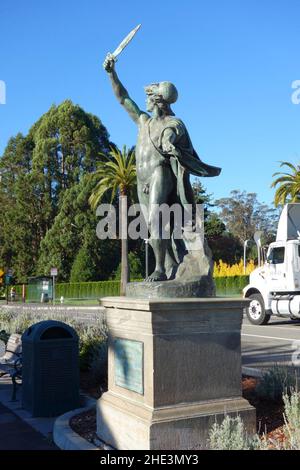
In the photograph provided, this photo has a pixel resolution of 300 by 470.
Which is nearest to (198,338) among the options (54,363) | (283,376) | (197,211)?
(197,211)

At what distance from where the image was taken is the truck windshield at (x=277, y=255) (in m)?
19.2

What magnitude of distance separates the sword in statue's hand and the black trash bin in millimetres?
3294

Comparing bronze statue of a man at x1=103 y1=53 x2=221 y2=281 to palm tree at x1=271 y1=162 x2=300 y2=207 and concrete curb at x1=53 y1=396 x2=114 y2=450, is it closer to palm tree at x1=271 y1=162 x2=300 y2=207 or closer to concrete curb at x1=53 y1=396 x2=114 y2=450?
concrete curb at x1=53 y1=396 x2=114 y2=450

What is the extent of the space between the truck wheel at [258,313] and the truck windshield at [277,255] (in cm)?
145

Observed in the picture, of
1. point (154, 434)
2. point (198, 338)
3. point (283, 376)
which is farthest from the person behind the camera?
point (283, 376)

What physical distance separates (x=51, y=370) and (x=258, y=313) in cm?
1409

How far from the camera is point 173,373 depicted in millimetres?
5219

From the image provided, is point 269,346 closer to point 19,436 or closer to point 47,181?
point 19,436

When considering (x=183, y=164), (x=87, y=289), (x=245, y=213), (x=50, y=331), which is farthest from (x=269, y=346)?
(x=245, y=213)

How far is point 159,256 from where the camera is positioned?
623cm

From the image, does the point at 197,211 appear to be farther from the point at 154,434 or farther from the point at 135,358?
the point at 154,434

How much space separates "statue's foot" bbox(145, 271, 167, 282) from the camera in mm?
5973

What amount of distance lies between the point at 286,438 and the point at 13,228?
52931 mm
